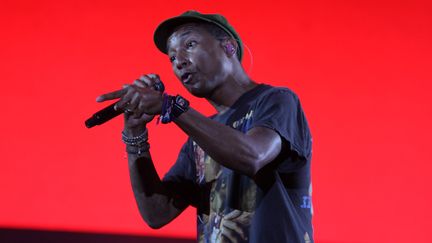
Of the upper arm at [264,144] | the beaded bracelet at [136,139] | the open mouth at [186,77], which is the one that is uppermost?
the open mouth at [186,77]

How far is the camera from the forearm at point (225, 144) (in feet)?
3.78

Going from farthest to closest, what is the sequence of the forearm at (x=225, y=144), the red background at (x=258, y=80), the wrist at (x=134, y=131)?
1. the red background at (x=258, y=80)
2. the wrist at (x=134, y=131)
3. the forearm at (x=225, y=144)

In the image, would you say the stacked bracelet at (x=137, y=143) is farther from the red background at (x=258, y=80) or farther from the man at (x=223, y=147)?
the red background at (x=258, y=80)

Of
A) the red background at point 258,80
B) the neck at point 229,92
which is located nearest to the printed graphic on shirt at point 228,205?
the neck at point 229,92

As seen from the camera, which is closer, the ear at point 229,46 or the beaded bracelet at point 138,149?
the beaded bracelet at point 138,149

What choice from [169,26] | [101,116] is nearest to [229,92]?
[169,26]

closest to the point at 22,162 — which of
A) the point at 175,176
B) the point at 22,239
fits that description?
the point at 22,239

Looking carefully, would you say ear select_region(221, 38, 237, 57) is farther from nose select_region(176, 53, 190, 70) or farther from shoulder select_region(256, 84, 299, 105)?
shoulder select_region(256, 84, 299, 105)

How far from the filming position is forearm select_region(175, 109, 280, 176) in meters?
1.15

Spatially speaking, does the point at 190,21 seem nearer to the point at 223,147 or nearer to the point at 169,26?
the point at 169,26

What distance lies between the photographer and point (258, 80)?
91.0 inches

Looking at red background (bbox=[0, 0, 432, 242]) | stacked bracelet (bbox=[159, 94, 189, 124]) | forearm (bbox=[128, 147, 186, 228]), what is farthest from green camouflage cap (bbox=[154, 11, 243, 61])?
red background (bbox=[0, 0, 432, 242])

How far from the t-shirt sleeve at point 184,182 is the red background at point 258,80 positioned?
55 centimetres

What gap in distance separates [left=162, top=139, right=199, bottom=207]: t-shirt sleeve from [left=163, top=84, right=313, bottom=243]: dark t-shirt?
0.17 m
